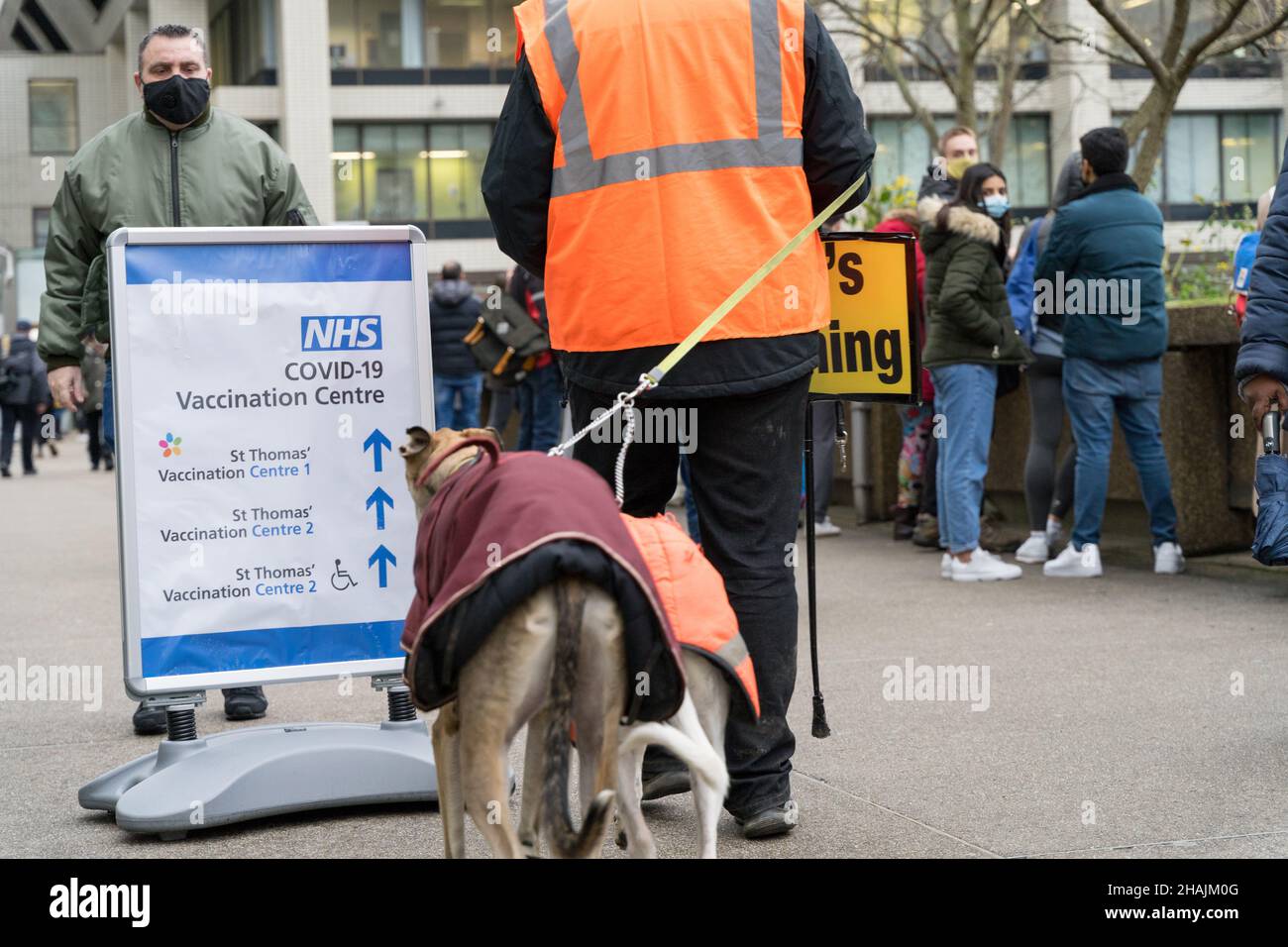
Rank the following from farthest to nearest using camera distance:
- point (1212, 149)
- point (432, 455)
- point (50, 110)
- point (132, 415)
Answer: point (50, 110) < point (1212, 149) < point (132, 415) < point (432, 455)

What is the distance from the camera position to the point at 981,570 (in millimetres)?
9375

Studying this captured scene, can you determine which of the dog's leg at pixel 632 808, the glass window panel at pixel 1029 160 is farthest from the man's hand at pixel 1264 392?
the glass window panel at pixel 1029 160

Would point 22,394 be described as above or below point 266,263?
below

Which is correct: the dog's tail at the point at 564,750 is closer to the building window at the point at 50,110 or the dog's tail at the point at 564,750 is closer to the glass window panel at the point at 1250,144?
the glass window panel at the point at 1250,144

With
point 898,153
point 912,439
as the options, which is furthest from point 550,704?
point 898,153

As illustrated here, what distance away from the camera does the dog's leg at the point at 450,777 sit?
11.7ft

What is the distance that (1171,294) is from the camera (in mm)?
13609

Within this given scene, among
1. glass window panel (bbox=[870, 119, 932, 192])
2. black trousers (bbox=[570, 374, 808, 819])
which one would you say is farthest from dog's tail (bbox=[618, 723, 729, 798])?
glass window panel (bbox=[870, 119, 932, 192])

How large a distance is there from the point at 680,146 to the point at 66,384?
2590 millimetres

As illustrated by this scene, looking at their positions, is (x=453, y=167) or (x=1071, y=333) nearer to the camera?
(x=1071, y=333)

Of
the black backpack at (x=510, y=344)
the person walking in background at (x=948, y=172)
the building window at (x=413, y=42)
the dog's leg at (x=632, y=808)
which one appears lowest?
the dog's leg at (x=632, y=808)

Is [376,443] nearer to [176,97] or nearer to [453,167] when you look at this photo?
[176,97]

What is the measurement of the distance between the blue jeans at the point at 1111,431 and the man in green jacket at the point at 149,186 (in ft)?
15.8
